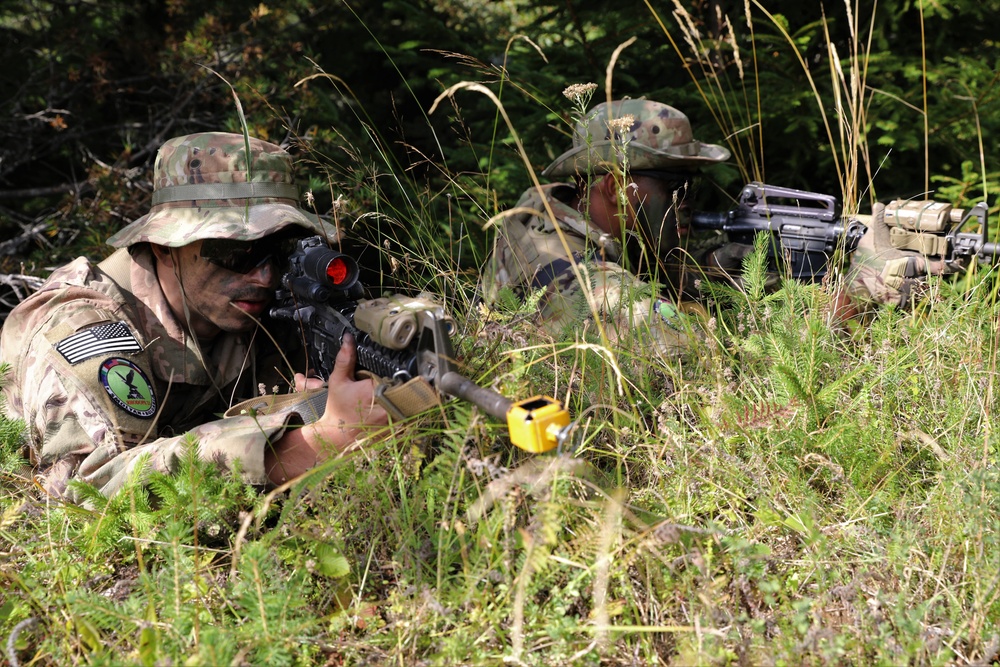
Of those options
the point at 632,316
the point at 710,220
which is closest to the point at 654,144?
the point at 710,220

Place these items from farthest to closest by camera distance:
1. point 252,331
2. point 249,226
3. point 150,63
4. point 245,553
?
point 150,63
point 252,331
point 249,226
point 245,553

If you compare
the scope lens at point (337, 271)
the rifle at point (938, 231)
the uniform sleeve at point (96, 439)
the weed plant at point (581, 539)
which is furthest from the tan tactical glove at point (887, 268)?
the uniform sleeve at point (96, 439)

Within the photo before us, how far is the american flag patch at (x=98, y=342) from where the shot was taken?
2.39m

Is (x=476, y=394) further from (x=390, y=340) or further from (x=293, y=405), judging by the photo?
(x=293, y=405)

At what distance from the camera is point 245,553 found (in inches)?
68.9

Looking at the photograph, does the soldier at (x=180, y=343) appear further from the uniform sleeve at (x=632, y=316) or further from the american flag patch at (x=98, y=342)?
the uniform sleeve at (x=632, y=316)

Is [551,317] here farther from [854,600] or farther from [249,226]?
[854,600]

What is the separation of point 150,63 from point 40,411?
9.97ft

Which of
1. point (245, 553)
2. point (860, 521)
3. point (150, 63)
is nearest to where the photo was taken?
point (245, 553)

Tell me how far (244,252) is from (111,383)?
1.96 ft

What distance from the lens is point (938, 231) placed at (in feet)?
11.3

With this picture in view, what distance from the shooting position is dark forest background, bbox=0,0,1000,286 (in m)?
4.34

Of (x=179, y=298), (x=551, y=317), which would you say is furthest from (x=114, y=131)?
(x=551, y=317)

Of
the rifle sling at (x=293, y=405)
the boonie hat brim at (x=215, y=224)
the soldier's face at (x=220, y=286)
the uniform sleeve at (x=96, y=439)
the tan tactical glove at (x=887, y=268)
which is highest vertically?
the boonie hat brim at (x=215, y=224)
